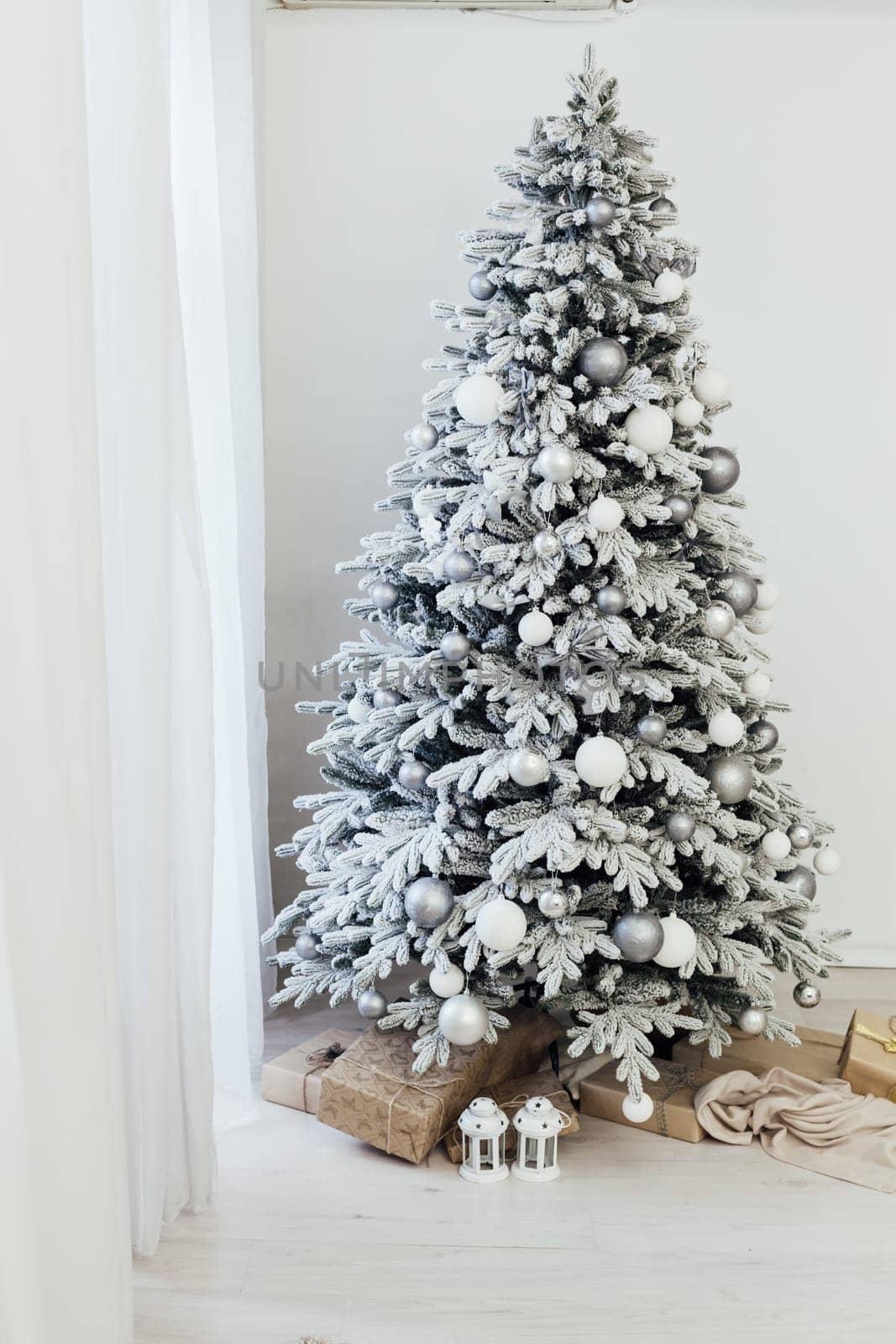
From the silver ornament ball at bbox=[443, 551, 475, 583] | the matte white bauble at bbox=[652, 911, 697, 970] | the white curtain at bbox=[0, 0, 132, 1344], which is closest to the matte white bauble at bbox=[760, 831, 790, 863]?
the matte white bauble at bbox=[652, 911, 697, 970]

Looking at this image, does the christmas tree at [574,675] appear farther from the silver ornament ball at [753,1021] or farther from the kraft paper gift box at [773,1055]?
the kraft paper gift box at [773,1055]

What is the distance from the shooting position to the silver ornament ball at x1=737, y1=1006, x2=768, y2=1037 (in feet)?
5.88

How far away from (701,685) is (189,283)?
3.32ft

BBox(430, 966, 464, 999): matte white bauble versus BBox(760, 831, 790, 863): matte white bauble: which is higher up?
BBox(760, 831, 790, 863): matte white bauble

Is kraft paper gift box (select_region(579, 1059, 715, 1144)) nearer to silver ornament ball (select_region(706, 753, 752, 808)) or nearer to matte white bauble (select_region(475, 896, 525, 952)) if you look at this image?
matte white bauble (select_region(475, 896, 525, 952))

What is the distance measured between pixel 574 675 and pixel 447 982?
0.52 m

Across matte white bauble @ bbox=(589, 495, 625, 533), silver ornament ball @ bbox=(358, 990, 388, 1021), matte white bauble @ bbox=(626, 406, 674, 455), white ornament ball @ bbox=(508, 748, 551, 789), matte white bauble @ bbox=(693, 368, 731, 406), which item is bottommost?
silver ornament ball @ bbox=(358, 990, 388, 1021)

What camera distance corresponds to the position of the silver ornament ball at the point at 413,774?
1.79 meters

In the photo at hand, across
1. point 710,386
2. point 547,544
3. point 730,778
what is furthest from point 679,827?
point 710,386

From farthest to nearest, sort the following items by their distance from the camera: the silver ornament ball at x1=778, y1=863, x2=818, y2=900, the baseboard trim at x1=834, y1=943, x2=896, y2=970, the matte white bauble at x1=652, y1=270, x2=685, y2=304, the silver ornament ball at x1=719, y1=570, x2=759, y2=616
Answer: the baseboard trim at x1=834, y1=943, x2=896, y2=970
the silver ornament ball at x1=778, y1=863, x2=818, y2=900
the silver ornament ball at x1=719, y1=570, x2=759, y2=616
the matte white bauble at x1=652, y1=270, x2=685, y2=304

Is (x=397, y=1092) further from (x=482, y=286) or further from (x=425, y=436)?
(x=482, y=286)

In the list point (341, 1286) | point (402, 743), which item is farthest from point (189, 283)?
point (341, 1286)

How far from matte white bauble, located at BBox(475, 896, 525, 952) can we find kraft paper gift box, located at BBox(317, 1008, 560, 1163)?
0.28 m

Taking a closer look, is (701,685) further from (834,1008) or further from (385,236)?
(385,236)
